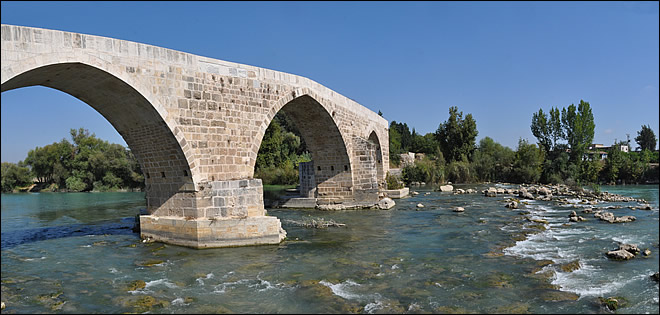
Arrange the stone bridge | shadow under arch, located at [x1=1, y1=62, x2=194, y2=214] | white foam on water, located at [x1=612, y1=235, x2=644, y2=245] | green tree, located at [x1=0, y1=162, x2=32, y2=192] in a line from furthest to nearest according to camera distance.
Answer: green tree, located at [x1=0, y1=162, x2=32, y2=192], white foam on water, located at [x1=612, y1=235, x2=644, y2=245], shadow under arch, located at [x1=1, y1=62, x2=194, y2=214], the stone bridge

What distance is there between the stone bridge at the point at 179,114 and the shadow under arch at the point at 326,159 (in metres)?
3.83

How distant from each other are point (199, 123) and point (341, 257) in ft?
13.6

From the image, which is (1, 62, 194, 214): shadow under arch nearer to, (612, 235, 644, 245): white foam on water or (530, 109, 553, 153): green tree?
(612, 235, 644, 245): white foam on water

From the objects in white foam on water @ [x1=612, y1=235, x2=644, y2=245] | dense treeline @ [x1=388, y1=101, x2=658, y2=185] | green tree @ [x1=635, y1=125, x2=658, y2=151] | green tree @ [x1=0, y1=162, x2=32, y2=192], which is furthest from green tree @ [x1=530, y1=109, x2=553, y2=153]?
green tree @ [x1=0, y1=162, x2=32, y2=192]

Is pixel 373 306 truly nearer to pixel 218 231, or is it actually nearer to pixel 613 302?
pixel 613 302

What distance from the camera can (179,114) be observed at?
333 inches

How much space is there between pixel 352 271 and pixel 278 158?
25553mm

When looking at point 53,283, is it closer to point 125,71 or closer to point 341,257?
point 125,71

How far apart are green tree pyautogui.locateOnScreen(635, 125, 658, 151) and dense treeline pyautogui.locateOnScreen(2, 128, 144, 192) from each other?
1712 inches

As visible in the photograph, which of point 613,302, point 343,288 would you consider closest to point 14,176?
point 343,288

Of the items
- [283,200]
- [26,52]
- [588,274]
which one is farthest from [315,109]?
[588,274]

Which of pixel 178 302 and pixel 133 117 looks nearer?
pixel 178 302

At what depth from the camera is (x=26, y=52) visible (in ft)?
20.5

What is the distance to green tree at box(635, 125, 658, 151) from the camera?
37.4 metres
